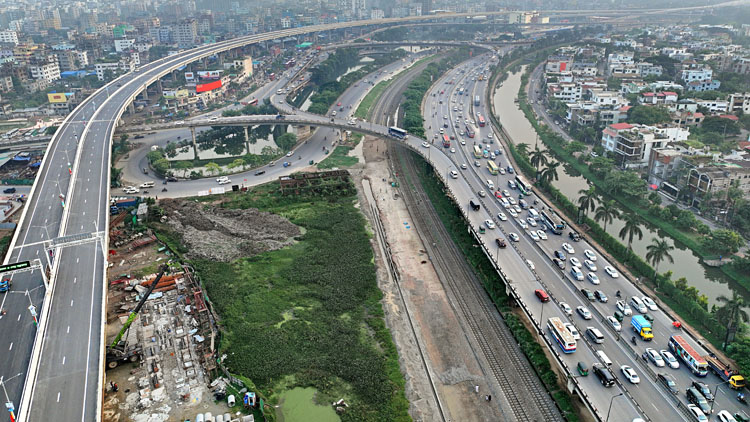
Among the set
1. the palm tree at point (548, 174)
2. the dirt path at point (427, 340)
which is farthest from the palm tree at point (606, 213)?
the dirt path at point (427, 340)

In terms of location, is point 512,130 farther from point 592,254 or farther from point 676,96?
point 592,254

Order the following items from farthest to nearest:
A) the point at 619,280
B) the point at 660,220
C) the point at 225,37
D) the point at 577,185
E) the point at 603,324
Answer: the point at 225,37
the point at 577,185
the point at 660,220
the point at 619,280
the point at 603,324

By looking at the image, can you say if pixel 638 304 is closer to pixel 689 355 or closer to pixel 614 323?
pixel 614 323

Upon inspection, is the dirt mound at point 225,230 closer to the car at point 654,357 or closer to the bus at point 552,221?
the bus at point 552,221

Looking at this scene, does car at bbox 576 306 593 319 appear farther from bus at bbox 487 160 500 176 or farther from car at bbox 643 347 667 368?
bus at bbox 487 160 500 176

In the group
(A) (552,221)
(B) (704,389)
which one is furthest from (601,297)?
(A) (552,221)

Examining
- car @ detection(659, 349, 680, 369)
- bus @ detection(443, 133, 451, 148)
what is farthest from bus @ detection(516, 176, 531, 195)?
car @ detection(659, 349, 680, 369)

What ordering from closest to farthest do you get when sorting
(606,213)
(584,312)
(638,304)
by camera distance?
1. (584,312)
2. (638,304)
3. (606,213)

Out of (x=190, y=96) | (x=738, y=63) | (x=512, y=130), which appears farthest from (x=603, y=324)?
(x=738, y=63)
